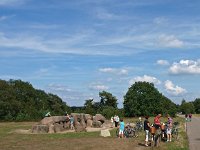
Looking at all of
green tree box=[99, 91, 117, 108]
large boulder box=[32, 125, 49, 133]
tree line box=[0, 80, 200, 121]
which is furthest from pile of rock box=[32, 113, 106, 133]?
green tree box=[99, 91, 117, 108]

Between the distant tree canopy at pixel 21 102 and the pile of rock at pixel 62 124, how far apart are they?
29207 millimetres

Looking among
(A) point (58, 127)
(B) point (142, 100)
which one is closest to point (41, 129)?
(A) point (58, 127)

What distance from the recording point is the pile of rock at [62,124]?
166 feet

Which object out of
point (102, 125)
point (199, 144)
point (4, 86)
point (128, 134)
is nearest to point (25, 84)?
point (4, 86)

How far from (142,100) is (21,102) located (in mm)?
34499

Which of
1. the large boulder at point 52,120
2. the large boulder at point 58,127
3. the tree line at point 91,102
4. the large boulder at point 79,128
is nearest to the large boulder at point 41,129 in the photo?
the large boulder at point 58,127

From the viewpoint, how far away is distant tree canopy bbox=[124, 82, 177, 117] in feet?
383

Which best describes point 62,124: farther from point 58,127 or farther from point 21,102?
point 21,102

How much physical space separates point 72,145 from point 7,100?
66.4m

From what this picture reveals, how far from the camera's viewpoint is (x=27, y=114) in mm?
89438

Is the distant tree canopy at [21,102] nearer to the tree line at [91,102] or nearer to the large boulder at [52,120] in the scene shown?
the tree line at [91,102]

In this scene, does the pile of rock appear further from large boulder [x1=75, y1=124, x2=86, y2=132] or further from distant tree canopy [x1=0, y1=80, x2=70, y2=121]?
distant tree canopy [x1=0, y1=80, x2=70, y2=121]

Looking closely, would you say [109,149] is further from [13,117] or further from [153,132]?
[13,117]

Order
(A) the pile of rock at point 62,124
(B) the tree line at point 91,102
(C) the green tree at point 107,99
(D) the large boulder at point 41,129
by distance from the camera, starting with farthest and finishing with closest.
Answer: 1. (C) the green tree at point 107,99
2. (B) the tree line at point 91,102
3. (A) the pile of rock at point 62,124
4. (D) the large boulder at point 41,129
